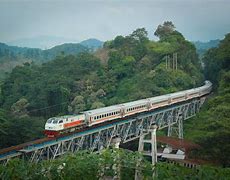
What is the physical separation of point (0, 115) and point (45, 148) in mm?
12203

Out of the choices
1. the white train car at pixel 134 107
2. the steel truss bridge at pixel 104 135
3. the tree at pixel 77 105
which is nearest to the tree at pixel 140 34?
the tree at pixel 77 105

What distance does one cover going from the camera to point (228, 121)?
24922 mm

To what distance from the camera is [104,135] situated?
25.7 m

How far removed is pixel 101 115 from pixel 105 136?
1.85 m

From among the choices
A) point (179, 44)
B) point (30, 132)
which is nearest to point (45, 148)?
point (30, 132)

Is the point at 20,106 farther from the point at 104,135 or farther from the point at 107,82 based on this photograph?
the point at 104,135

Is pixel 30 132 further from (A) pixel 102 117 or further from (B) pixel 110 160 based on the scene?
(B) pixel 110 160

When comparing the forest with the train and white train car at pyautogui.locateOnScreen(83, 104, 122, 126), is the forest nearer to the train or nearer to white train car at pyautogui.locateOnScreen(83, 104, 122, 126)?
the train

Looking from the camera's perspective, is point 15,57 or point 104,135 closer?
point 104,135

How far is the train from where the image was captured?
21.8 m

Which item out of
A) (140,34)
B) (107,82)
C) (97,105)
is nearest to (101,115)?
(97,105)

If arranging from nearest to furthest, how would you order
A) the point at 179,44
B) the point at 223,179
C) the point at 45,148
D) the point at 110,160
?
the point at 223,179 → the point at 110,160 → the point at 45,148 → the point at 179,44

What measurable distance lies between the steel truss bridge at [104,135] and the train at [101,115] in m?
0.45

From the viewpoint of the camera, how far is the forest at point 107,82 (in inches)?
1258
